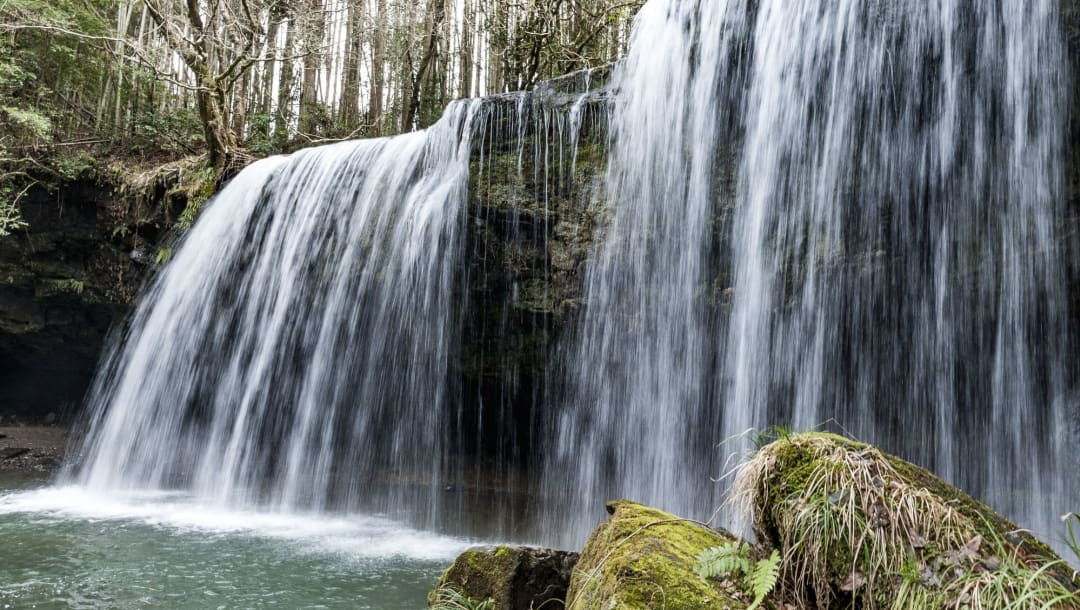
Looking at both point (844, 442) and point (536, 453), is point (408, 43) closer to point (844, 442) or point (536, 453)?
point (536, 453)

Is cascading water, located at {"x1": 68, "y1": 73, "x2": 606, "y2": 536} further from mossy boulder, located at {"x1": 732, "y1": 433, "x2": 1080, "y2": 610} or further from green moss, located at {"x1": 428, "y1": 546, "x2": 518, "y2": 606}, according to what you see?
mossy boulder, located at {"x1": 732, "y1": 433, "x2": 1080, "y2": 610}

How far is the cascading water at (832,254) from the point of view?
207 inches

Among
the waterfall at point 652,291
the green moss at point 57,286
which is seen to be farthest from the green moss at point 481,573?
the green moss at point 57,286

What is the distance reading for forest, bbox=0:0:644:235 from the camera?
488 inches

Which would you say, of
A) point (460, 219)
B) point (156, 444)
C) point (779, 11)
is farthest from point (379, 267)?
point (779, 11)

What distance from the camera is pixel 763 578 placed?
7.76 ft

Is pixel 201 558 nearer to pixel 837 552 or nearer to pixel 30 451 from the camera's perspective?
pixel 837 552

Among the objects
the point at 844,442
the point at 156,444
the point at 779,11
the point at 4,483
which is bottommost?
the point at 4,483

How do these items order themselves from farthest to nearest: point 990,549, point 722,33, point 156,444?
point 156,444
point 722,33
point 990,549

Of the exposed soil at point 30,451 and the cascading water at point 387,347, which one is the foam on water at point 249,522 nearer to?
the cascading water at point 387,347

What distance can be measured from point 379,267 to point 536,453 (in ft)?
10.6

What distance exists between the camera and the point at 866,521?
2.48 m

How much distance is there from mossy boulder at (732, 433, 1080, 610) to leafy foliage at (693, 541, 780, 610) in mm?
119

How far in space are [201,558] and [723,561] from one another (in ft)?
16.5
